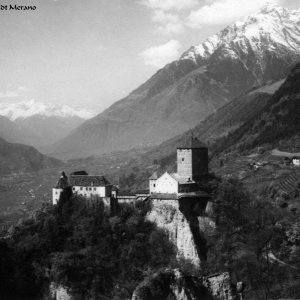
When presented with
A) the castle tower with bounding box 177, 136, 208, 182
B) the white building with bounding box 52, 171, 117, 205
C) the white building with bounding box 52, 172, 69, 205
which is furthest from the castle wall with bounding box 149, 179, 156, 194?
the white building with bounding box 52, 172, 69, 205

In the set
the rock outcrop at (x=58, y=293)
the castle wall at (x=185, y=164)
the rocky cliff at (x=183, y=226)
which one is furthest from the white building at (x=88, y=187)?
the rock outcrop at (x=58, y=293)

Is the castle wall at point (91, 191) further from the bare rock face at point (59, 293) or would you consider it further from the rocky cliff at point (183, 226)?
the bare rock face at point (59, 293)

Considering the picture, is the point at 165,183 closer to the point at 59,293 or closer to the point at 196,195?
the point at 196,195

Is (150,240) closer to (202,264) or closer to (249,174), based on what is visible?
(202,264)

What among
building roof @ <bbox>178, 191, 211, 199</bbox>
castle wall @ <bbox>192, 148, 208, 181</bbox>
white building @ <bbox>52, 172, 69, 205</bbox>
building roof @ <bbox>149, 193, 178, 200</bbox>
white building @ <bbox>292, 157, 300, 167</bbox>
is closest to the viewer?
building roof @ <bbox>178, 191, 211, 199</bbox>

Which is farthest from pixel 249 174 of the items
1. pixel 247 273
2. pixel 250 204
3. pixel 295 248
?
pixel 247 273

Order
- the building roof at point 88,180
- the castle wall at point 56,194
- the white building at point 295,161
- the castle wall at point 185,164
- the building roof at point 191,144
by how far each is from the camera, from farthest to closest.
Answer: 1. the white building at point 295,161
2. the building roof at point 191,144
3. the castle wall at point 185,164
4. the castle wall at point 56,194
5. the building roof at point 88,180

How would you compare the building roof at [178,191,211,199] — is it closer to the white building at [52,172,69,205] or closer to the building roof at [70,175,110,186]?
the building roof at [70,175,110,186]
